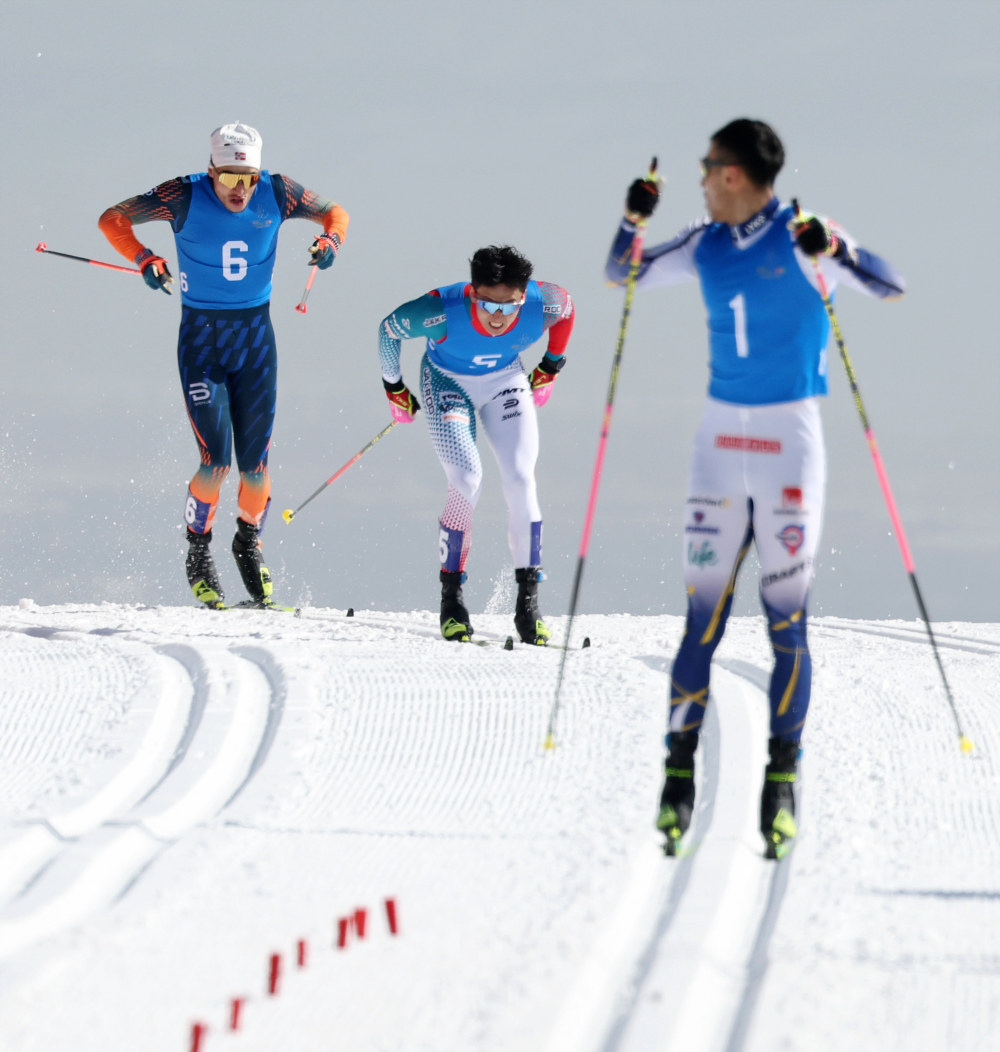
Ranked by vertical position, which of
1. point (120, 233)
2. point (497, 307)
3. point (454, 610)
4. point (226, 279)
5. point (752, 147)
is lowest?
point (454, 610)

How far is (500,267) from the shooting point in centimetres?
693

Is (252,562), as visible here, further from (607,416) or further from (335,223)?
(607,416)

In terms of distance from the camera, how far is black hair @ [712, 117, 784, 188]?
400cm

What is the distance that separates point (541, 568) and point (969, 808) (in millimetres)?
3112

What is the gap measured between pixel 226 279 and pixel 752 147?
517 centimetres

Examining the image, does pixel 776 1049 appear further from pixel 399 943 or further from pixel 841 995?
pixel 399 943

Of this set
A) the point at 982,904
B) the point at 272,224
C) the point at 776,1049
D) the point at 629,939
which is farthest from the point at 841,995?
the point at 272,224

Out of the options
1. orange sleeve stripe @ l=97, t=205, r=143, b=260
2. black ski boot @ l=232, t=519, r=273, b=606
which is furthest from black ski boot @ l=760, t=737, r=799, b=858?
orange sleeve stripe @ l=97, t=205, r=143, b=260

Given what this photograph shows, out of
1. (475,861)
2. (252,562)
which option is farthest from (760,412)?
(252,562)

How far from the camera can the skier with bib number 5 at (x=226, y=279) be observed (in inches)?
328

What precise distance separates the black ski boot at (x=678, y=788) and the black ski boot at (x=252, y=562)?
18.1ft

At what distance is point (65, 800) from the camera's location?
5.05m

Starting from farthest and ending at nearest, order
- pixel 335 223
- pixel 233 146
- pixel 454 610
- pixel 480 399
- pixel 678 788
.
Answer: pixel 335 223 → pixel 233 146 → pixel 454 610 → pixel 480 399 → pixel 678 788

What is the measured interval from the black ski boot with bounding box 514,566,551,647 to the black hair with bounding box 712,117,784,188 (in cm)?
360
